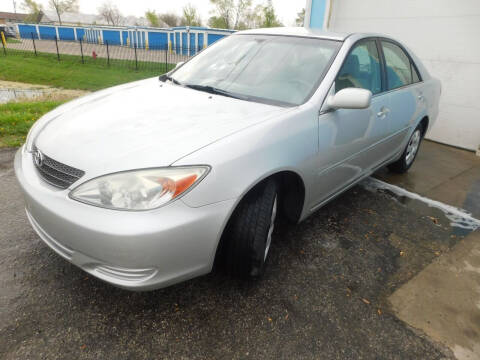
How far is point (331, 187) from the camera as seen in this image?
2555mm

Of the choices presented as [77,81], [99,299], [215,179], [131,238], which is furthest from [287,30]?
[77,81]

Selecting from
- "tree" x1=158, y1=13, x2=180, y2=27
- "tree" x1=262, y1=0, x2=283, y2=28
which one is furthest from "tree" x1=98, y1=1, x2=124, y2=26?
"tree" x1=262, y1=0, x2=283, y2=28

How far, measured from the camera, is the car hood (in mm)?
1629

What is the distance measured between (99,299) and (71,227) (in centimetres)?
60

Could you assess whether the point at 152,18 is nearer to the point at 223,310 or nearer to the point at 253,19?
the point at 253,19

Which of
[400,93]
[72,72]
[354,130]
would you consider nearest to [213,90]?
[354,130]

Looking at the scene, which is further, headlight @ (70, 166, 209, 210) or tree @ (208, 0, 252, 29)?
tree @ (208, 0, 252, 29)

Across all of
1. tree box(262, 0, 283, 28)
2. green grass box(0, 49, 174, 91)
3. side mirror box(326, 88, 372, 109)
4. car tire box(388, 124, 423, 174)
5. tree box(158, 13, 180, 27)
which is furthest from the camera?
tree box(158, 13, 180, 27)

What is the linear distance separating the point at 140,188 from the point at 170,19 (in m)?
76.3

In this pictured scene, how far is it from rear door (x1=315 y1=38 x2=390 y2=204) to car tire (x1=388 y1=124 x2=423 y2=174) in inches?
36.1

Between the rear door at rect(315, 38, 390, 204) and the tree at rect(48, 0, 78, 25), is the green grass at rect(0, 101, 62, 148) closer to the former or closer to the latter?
the rear door at rect(315, 38, 390, 204)

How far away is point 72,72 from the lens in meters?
13.2

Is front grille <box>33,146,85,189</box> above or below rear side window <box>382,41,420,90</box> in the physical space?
below

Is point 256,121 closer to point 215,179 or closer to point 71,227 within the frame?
point 215,179
